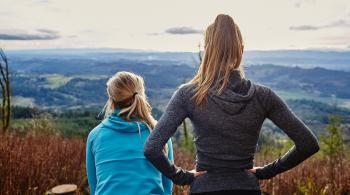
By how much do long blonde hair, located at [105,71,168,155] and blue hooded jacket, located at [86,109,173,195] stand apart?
0.13 feet

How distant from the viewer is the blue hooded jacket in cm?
264

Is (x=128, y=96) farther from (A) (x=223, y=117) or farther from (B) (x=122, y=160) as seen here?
(A) (x=223, y=117)

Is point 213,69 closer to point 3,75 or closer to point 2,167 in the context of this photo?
point 2,167

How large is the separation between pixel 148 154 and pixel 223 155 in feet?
1.08

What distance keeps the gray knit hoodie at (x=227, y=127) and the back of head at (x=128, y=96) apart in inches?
22.8

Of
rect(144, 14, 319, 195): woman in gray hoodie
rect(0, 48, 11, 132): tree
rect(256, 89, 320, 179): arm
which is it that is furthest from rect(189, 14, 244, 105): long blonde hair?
rect(0, 48, 11, 132): tree

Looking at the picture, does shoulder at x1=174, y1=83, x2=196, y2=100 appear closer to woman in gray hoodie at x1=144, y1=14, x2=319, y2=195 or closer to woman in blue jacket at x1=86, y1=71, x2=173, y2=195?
woman in gray hoodie at x1=144, y1=14, x2=319, y2=195

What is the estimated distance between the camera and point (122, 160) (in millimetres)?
2684

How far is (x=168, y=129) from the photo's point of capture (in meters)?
2.12

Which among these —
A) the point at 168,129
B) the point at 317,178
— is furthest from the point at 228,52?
the point at 317,178

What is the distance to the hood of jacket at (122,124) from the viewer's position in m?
2.71

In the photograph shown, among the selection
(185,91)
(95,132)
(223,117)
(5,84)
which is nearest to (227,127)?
(223,117)

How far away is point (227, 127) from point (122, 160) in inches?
31.5

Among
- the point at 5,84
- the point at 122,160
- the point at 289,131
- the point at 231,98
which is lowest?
the point at 5,84
